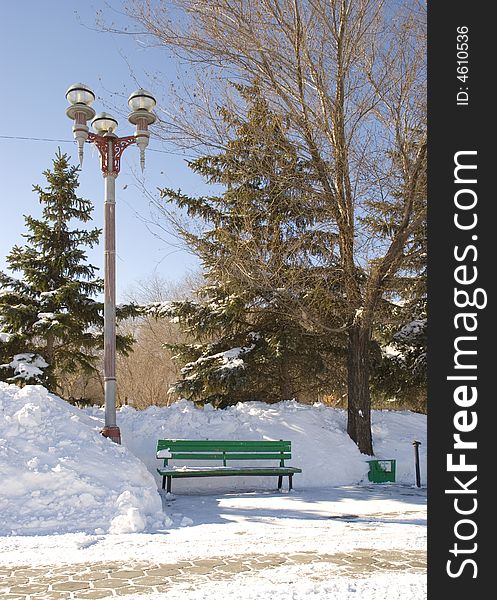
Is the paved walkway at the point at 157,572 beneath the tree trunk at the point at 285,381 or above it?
beneath

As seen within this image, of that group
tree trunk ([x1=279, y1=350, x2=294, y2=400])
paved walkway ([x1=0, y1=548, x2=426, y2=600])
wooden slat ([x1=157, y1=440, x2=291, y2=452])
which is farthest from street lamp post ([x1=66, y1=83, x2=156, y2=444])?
tree trunk ([x1=279, y1=350, x2=294, y2=400])

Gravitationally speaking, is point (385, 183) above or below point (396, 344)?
above

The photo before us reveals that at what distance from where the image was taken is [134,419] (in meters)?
13.3

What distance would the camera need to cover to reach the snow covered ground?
543cm

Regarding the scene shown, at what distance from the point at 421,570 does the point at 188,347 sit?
11635 millimetres

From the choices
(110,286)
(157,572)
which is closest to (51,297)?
(110,286)

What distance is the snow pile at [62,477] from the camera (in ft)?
24.9

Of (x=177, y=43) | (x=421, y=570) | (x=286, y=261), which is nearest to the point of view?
(x=421, y=570)

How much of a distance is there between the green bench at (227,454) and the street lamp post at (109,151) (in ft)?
3.39

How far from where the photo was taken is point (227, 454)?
11328 millimetres

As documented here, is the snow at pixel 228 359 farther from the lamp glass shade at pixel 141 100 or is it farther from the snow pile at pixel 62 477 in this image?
the lamp glass shade at pixel 141 100

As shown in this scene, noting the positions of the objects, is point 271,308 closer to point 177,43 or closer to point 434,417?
point 177,43

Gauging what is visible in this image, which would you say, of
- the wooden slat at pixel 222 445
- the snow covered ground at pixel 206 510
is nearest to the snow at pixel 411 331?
the snow covered ground at pixel 206 510

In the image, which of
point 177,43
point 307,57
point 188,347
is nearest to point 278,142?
point 307,57
